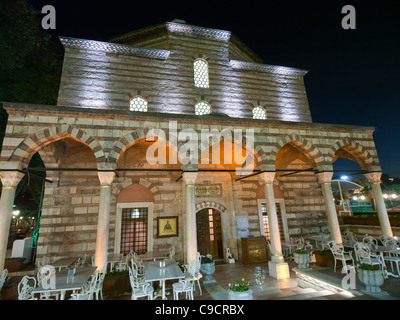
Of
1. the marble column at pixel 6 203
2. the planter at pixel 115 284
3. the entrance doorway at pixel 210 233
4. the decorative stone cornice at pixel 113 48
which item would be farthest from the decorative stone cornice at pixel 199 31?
the planter at pixel 115 284

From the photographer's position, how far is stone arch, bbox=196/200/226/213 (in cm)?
1059

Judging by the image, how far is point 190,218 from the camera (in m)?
7.19

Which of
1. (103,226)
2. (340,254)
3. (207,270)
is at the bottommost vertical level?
(207,270)

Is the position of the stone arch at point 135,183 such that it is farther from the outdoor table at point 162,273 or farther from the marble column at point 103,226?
the outdoor table at point 162,273

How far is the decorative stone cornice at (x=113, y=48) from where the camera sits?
10445 mm

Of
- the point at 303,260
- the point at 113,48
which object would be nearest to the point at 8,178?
the point at 113,48

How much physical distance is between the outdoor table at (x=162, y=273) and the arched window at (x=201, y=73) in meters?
9.32

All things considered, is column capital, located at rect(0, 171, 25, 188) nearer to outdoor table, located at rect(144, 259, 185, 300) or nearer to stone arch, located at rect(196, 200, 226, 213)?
outdoor table, located at rect(144, 259, 185, 300)

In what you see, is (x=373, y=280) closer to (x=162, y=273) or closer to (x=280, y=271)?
(x=280, y=271)

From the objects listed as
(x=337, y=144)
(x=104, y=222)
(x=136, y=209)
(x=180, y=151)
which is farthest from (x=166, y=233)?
(x=337, y=144)

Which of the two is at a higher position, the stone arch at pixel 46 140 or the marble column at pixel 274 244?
the stone arch at pixel 46 140

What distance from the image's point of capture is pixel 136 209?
32.4ft

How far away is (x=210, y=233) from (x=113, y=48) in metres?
10.9
